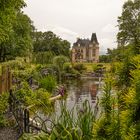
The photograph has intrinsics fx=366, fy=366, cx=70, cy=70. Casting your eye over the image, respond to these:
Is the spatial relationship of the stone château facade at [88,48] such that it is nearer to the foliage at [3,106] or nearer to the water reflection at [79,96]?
the water reflection at [79,96]

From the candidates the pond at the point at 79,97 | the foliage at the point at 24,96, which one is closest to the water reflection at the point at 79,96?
the pond at the point at 79,97

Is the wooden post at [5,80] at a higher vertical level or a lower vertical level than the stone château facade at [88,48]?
lower

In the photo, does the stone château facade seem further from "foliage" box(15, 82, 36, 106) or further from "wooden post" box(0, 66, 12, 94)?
"wooden post" box(0, 66, 12, 94)

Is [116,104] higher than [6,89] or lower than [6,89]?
higher

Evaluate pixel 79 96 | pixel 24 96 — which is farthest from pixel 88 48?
pixel 24 96

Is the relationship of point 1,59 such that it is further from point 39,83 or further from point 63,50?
point 63,50

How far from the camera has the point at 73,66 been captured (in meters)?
50.1

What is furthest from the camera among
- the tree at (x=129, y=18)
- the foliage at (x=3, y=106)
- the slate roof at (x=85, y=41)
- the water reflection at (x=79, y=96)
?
the slate roof at (x=85, y=41)

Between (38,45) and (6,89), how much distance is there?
77.0m

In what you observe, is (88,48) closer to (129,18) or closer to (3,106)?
(129,18)

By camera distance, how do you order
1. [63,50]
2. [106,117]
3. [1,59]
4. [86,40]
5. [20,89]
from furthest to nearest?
[86,40]
[63,50]
[1,59]
[20,89]
[106,117]

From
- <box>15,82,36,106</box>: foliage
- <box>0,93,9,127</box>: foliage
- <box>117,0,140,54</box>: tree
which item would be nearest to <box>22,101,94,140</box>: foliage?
<box>0,93,9,127</box>: foliage

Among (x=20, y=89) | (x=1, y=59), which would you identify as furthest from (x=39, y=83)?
(x=1, y=59)

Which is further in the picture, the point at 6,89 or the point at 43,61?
the point at 43,61
